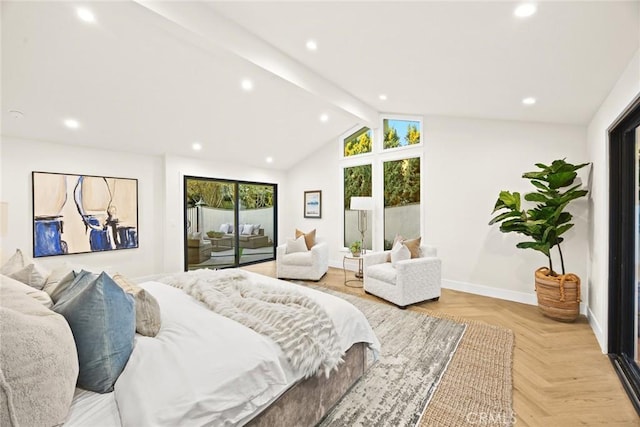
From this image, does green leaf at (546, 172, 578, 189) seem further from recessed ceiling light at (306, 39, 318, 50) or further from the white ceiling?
recessed ceiling light at (306, 39, 318, 50)

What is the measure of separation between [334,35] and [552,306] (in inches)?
144

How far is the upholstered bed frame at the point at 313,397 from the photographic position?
52.5 inches

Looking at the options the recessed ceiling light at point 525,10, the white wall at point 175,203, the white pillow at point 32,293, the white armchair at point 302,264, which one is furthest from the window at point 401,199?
the white pillow at point 32,293

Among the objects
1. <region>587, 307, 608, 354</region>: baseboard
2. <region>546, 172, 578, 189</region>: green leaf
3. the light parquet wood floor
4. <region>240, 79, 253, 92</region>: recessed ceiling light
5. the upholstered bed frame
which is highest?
<region>240, 79, 253, 92</region>: recessed ceiling light

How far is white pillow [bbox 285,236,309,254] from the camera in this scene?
502cm

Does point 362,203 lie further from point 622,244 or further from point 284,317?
point 284,317

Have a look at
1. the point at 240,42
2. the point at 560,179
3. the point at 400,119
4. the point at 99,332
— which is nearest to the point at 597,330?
the point at 560,179

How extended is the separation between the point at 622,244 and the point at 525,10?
207 cm

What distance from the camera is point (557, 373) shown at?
212 cm

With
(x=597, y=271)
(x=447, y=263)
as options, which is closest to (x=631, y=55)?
(x=597, y=271)

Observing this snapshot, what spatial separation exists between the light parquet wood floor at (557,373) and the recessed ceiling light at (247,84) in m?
3.54

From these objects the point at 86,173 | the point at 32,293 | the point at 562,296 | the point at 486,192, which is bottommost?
the point at 562,296

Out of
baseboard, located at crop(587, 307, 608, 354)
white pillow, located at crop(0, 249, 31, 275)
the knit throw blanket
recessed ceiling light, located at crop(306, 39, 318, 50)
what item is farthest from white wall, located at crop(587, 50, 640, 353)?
white pillow, located at crop(0, 249, 31, 275)

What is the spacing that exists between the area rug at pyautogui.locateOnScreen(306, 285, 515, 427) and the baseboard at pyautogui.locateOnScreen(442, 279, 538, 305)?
1.18 m
